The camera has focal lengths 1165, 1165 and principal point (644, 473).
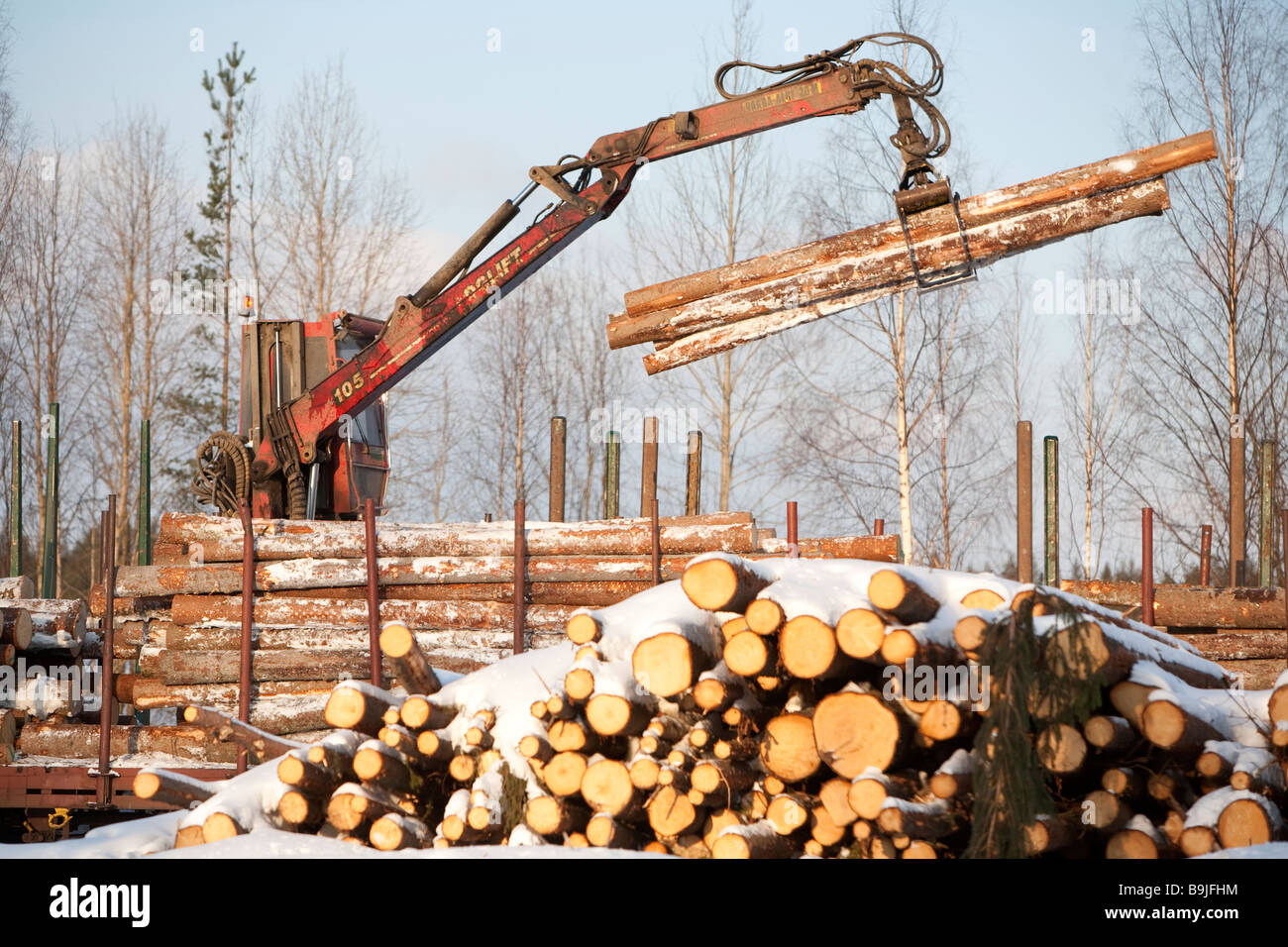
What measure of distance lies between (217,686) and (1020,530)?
26.1 feet

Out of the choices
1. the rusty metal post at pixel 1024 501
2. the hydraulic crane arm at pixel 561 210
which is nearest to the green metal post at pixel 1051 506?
the rusty metal post at pixel 1024 501

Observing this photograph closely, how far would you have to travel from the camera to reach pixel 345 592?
400 inches

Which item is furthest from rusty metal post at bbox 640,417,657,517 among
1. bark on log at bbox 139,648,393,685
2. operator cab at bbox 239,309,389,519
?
bark on log at bbox 139,648,393,685

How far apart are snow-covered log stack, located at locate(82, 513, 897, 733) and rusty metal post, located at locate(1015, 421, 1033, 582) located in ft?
8.29

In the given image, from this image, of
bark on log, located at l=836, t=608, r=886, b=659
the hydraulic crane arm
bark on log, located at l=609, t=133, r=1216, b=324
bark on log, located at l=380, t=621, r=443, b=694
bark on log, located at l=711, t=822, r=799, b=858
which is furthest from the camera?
the hydraulic crane arm

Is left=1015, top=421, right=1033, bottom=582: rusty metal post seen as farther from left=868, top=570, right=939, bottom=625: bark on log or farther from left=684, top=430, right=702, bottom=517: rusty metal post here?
left=868, top=570, right=939, bottom=625: bark on log

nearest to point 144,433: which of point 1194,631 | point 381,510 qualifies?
point 381,510

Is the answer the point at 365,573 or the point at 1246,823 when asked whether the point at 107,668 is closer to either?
the point at 365,573

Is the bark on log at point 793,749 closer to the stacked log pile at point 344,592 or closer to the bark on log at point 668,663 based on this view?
the bark on log at point 668,663

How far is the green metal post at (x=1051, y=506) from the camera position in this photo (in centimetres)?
1309

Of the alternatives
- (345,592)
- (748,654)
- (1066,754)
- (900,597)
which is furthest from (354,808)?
(345,592)

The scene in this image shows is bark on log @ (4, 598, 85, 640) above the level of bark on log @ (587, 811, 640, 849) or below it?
above

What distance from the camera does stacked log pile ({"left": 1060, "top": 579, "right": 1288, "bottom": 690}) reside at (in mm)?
10586

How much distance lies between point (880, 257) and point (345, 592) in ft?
17.8
